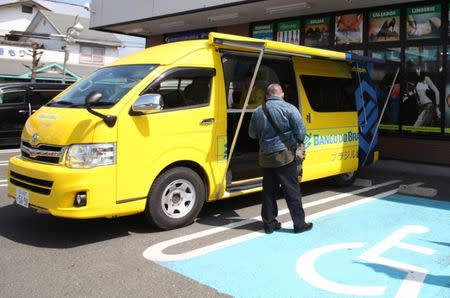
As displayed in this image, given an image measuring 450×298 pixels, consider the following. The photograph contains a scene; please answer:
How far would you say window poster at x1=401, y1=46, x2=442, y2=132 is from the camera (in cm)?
1023

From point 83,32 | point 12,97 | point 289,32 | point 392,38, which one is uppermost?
point 83,32

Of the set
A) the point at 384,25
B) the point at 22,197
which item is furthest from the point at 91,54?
the point at 22,197

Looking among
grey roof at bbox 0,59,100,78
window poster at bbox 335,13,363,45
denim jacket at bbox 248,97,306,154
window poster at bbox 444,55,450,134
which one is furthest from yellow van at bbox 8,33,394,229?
grey roof at bbox 0,59,100,78

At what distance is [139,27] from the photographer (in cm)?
1673

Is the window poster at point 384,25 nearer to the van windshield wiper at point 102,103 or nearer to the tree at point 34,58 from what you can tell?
the van windshield wiper at point 102,103

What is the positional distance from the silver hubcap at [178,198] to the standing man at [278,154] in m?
0.88

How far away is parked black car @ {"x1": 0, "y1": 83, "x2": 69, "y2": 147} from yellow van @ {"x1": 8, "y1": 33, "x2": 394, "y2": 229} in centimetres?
764

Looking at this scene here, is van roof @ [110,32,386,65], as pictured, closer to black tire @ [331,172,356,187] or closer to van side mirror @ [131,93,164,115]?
van side mirror @ [131,93,164,115]

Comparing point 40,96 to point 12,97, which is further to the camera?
point 40,96

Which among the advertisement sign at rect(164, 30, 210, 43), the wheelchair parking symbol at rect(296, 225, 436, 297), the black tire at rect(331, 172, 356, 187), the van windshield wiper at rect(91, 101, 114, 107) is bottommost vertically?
the wheelchair parking symbol at rect(296, 225, 436, 297)

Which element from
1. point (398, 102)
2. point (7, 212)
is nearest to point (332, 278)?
point (7, 212)

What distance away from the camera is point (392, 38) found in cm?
1101

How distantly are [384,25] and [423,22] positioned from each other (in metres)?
0.99

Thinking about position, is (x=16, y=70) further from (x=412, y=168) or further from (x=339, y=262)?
(x=339, y=262)
